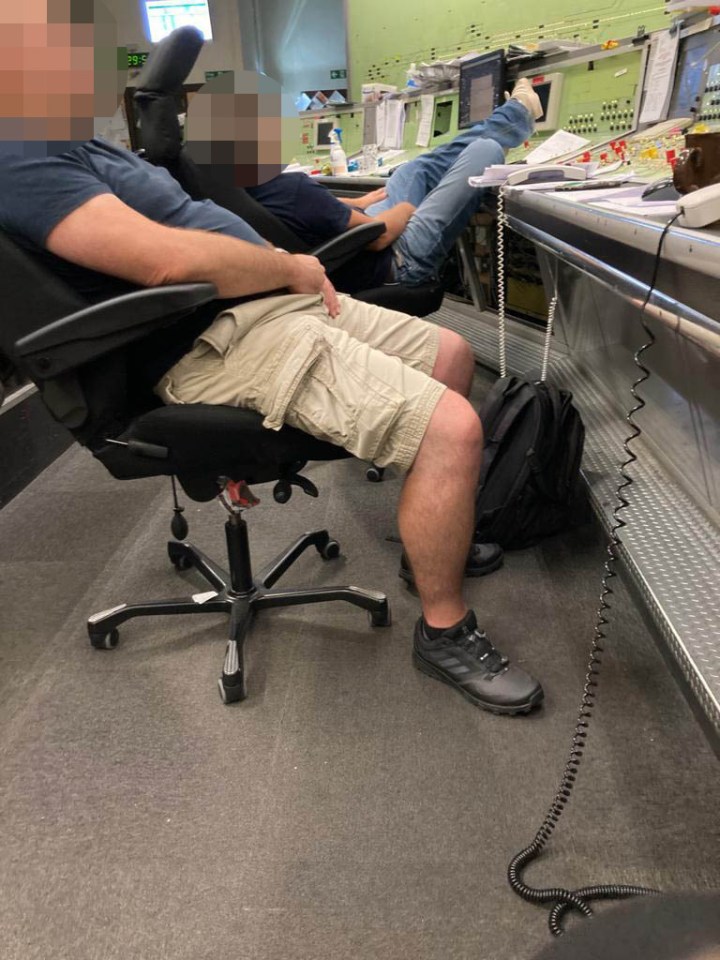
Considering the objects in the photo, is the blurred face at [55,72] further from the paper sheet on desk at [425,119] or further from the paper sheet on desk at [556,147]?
the paper sheet on desk at [425,119]

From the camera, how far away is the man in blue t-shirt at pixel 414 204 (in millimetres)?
1670

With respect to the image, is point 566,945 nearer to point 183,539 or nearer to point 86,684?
point 86,684

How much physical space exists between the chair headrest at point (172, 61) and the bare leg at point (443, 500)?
0.68 meters

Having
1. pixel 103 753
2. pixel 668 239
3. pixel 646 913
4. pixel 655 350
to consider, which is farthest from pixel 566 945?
pixel 655 350

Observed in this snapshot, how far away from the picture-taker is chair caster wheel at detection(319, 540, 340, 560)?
1.71 metres

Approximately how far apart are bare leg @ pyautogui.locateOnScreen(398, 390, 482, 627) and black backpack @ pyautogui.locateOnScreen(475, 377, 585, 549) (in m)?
0.42

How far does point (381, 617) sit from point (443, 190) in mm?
1289

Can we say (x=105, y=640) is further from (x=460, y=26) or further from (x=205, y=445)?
(x=460, y=26)

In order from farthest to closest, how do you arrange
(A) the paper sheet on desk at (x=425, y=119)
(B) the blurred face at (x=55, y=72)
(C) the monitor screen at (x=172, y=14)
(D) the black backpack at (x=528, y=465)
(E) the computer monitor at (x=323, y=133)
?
(C) the monitor screen at (x=172, y=14), (E) the computer monitor at (x=323, y=133), (A) the paper sheet on desk at (x=425, y=119), (D) the black backpack at (x=528, y=465), (B) the blurred face at (x=55, y=72)

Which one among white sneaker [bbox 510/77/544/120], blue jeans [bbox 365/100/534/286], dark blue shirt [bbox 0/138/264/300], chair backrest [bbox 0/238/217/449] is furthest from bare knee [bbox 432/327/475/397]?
white sneaker [bbox 510/77/544/120]

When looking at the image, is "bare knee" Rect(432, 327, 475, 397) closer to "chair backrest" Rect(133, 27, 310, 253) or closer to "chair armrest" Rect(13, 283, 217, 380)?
"chair backrest" Rect(133, 27, 310, 253)

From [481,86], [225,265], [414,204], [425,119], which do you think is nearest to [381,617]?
[225,265]

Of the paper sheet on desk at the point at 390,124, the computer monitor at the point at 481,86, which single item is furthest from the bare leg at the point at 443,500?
the paper sheet on desk at the point at 390,124

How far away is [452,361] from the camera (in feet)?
4.94
